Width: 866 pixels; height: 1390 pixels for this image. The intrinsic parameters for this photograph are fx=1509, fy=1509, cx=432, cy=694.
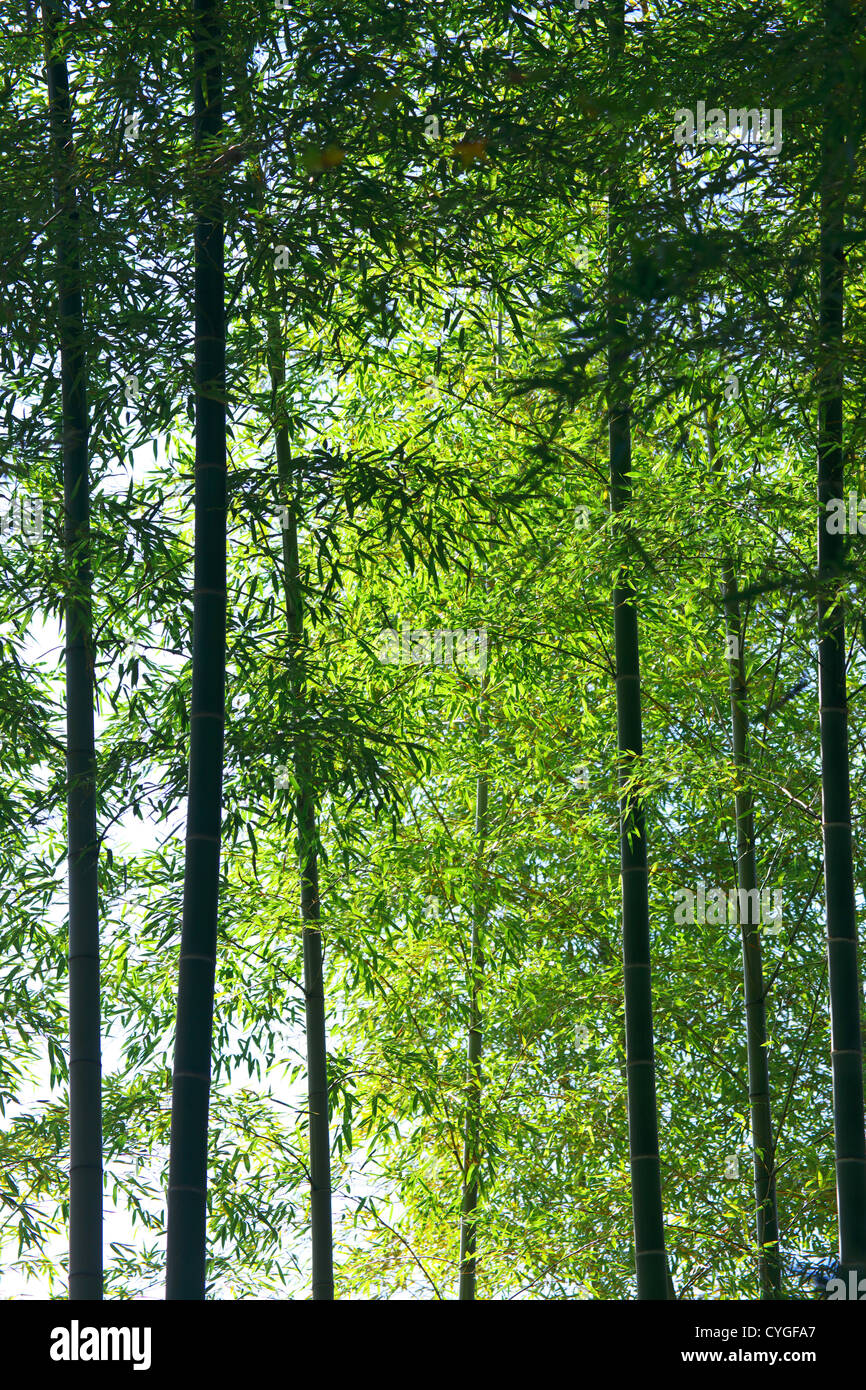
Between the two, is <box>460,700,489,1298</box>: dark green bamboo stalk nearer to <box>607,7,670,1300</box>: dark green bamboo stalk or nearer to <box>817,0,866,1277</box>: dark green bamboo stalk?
<box>607,7,670,1300</box>: dark green bamboo stalk

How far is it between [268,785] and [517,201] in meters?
1.90

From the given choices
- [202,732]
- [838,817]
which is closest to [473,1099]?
[838,817]

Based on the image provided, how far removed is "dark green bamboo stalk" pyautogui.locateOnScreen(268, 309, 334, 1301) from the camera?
192 inches

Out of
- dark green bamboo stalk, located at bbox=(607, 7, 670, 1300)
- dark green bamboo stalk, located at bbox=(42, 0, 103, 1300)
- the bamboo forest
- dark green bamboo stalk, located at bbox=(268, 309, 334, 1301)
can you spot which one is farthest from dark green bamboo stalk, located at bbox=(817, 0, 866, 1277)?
dark green bamboo stalk, located at bbox=(42, 0, 103, 1300)

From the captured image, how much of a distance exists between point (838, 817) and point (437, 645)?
2.22 meters

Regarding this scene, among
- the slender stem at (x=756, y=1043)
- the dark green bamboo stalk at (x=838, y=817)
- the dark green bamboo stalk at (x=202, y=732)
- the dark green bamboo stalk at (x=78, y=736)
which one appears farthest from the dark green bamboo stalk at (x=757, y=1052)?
the dark green bamboo stalk at (x=78, y=736)

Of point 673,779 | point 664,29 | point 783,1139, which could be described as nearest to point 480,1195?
point 783,1139

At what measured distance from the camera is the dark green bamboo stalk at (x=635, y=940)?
4633 mm

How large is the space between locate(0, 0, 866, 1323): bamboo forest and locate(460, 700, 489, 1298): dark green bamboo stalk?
0.03 meters

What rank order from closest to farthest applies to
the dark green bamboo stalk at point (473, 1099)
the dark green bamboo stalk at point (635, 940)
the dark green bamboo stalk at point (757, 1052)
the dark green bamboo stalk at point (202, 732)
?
the dark green bamboo stalk at point (202, 732) → the dark green bamboo stalk at point (635, 940) → the dark green bamboo stalk at point (757, 1052) → the dark green bamboo stalk at point (473, 1099)

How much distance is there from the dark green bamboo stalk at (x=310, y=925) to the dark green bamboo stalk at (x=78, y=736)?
2.06ft

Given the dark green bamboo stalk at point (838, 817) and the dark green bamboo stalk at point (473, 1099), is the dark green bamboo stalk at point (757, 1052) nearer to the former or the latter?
the dark green bamboo stalk at point (838, 817)

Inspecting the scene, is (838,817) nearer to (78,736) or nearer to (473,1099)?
(78,736)
